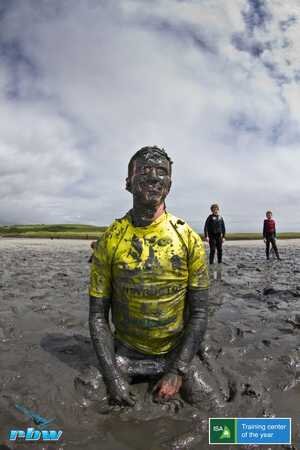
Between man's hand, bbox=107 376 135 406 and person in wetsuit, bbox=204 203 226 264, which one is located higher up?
person in wetsuit, bbox=204 203 226 264

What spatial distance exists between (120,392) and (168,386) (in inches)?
19.4

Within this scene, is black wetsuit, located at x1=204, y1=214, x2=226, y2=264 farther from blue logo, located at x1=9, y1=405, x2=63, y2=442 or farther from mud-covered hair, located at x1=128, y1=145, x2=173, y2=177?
blue logo, located at x1=9, y1=405, x2=63, y2=442

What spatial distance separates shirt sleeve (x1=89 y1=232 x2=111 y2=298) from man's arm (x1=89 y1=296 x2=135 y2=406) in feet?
0.28

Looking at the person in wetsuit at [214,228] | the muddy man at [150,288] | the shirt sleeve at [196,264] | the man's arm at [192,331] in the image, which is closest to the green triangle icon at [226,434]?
the muddy man at [150,288]

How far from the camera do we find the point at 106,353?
3.63 m

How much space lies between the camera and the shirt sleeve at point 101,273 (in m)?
3.82

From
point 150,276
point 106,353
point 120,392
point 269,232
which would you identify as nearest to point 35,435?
point 120,392

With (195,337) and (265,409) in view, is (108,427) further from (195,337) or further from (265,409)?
(265,409)

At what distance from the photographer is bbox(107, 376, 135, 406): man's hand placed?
3.41 meters

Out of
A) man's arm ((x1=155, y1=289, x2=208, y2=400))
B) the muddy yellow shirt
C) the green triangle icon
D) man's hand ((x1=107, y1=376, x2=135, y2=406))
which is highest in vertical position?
the muddy yellow shirt

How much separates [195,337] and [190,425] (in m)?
0.85

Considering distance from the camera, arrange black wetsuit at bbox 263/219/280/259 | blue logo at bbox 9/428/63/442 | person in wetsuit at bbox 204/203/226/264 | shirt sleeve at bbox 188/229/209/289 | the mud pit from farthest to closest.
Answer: black wetsuit at bbox 263/219/280/259
person in wetsuit at bbox 204/203/226/264
shirt sleeve at bbox 188/229/209/289
the mud pit
blue logo at bbox 9/428/63/442

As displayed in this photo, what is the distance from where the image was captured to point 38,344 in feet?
17.0

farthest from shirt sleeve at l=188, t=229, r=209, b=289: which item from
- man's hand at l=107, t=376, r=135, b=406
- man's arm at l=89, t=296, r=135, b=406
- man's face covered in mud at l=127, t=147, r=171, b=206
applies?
man's hand at l=107, t=376, r=135, b=406
